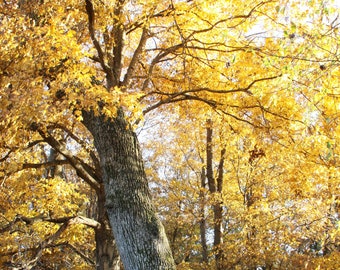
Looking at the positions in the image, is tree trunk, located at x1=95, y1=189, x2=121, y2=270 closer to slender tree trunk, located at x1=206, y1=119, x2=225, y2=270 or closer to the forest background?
the forest background

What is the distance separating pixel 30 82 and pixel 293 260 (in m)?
9.79

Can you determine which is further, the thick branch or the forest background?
the thick branch

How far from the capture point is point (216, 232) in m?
11.5

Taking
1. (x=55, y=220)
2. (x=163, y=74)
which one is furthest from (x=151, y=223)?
(x=163, y=74)

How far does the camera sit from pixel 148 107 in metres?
6.59

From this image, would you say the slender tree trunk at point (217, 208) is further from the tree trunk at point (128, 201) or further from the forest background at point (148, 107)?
the tree trunk at point (128, 201)

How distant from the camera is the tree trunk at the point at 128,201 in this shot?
401 centimetres

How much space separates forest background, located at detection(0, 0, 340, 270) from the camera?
395cm

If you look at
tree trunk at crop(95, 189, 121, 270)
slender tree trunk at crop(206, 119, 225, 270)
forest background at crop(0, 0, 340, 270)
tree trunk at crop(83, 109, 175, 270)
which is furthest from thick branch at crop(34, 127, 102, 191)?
slender tree trunk at crop(206, 119, 225, 270)

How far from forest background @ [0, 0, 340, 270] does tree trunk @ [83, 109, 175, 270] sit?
14 millimetres

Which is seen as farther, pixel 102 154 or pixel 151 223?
pixel 102 154

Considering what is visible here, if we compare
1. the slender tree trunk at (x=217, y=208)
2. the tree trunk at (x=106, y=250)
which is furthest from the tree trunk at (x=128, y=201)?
the slender tree trunk at (x=217, y=208)

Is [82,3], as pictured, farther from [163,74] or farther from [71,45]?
[163,74]

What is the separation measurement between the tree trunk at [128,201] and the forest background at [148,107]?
1cm
